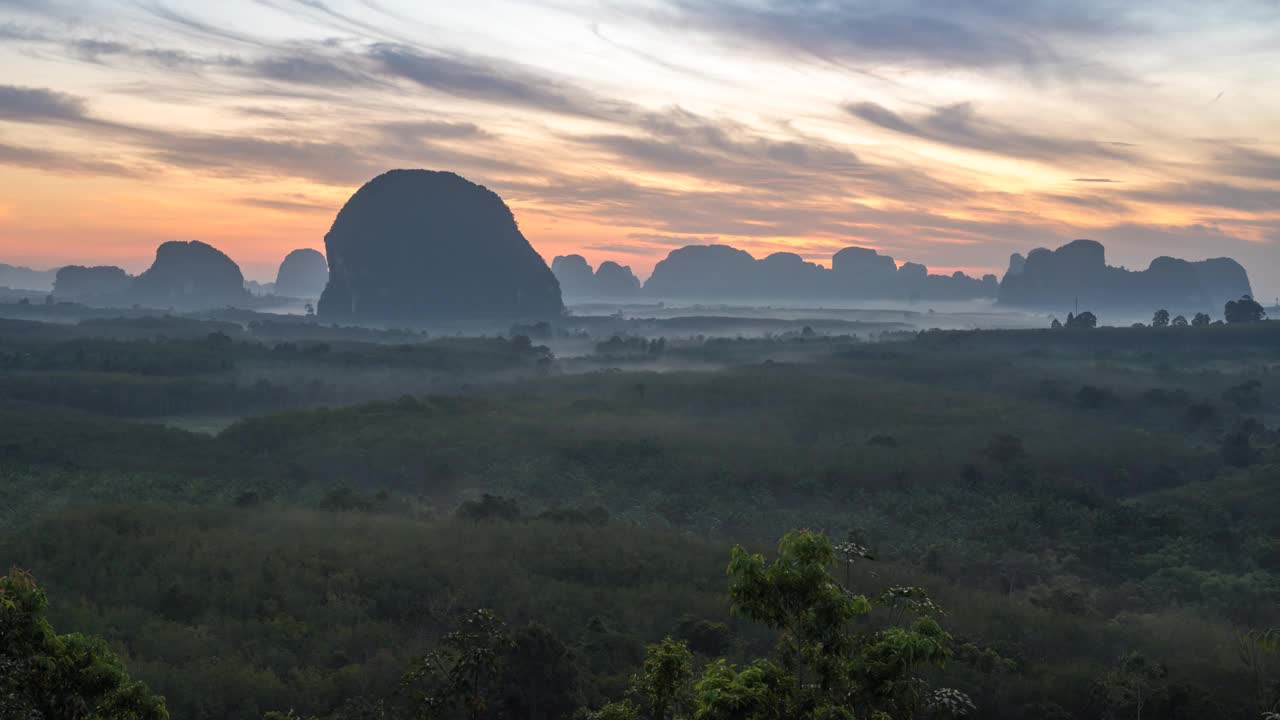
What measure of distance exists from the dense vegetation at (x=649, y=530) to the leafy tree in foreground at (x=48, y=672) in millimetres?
5929

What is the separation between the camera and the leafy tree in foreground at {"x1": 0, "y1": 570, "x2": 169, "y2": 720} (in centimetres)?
1040

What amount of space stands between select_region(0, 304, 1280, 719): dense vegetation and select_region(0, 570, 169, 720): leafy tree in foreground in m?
5.93

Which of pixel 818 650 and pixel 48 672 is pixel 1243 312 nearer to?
pixel 818 650

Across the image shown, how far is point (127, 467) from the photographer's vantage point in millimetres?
62344

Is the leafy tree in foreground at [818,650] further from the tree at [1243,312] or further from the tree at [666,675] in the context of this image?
the tree at [1243,312]

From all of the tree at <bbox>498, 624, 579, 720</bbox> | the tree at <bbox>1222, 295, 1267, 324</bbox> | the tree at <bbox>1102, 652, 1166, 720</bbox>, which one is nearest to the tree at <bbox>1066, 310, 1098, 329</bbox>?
the tree at <bbox>1222, 295, 1267, 324</bbox>

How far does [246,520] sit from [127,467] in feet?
80.7

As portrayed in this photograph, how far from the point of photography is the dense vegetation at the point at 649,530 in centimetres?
2597

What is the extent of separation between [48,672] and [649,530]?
39245mm

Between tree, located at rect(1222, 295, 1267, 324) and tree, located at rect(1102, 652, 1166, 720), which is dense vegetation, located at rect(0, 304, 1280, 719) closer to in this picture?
tree, located at rect(1102, 652, 1166, 720)

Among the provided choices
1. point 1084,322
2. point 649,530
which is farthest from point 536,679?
point 1084,322

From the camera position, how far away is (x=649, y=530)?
48625mm

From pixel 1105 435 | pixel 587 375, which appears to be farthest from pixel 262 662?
pixel 587 375

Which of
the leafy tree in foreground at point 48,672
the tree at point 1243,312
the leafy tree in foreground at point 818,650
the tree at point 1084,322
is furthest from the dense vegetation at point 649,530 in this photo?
the tree at point 1243,312
